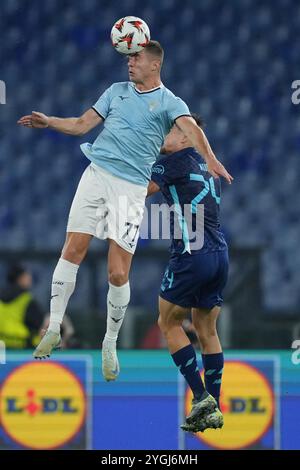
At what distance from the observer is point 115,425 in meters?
10.3

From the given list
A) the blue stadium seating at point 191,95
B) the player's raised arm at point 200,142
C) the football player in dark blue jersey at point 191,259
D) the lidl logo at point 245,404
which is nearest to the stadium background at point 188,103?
the blue stadium seating at point 191,95

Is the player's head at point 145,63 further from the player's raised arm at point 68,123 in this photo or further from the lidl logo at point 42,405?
the lidl logo at point 42,405

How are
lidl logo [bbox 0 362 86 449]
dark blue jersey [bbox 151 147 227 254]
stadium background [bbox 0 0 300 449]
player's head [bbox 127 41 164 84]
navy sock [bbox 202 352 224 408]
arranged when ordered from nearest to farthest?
player's head [bbox 127 41 164 84] → dark blue jersey [bbox 151 147 227 254] → navy sock [bbox 202 352 224 408] → lidl logo [bbox 0 362 86 449] → stadium background [bbox 0 0 300 449]

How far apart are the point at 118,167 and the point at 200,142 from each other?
21.6 inches

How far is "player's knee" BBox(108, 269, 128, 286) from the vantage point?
775 cm

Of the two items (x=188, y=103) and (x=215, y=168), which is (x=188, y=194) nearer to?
(x=215, y=168)

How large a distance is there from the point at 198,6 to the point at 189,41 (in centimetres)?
35

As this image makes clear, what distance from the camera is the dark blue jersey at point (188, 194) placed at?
7.99m

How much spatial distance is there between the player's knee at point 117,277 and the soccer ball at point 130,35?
1.25 m

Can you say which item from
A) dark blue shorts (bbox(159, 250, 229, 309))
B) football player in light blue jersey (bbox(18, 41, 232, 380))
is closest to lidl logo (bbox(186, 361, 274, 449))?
dark blue shorts (bbox(159, 250, 229, 309))

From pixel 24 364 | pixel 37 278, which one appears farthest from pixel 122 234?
pixel 37 278

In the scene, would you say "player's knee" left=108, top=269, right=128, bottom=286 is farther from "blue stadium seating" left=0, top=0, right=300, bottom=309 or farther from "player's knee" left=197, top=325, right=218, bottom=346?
"blue stadium seating" left=0, top=0, right=300, bottom=309

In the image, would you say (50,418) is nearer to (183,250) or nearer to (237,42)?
(183,250)

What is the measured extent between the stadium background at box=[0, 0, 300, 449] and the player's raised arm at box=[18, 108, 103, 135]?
13.8 ft
